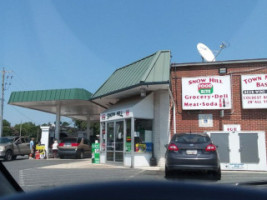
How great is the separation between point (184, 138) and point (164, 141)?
4.75m

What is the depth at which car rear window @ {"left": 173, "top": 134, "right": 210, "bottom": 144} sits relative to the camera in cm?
1012

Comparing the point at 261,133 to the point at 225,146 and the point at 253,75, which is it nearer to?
the point at 225,146

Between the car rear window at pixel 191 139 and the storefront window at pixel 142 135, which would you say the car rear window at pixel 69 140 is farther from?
the car rear window at pixel 191 139

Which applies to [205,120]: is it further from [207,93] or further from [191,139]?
[191,139]

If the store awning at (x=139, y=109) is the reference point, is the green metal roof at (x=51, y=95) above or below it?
above

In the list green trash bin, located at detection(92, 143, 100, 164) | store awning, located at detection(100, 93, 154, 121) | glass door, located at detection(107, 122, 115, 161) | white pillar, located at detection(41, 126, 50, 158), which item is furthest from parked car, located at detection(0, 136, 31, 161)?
store awning, located at detection(100, 93, 154, 121)

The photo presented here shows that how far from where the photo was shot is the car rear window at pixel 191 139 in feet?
33.2

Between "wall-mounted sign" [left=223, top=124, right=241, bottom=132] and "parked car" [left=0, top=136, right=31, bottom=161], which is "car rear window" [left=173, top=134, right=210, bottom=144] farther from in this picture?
"parked car" [left=0, top=136, right=31, bottom=161]

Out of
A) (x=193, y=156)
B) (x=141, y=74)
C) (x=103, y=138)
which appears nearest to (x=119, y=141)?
(x=103, y=138)

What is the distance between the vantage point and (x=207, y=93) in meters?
14.8

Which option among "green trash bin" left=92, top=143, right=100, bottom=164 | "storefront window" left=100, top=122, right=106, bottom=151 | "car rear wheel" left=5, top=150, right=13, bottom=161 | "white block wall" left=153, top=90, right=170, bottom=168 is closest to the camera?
"white block wall" left=153, top=90, right=170, bottom=168

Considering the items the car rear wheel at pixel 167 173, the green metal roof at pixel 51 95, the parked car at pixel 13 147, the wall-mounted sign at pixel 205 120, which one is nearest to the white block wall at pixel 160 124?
the wall-mounted sign at pixel 205 120

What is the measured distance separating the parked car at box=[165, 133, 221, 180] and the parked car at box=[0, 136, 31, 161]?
48.4 feet

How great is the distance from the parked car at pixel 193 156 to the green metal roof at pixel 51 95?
14.1m
